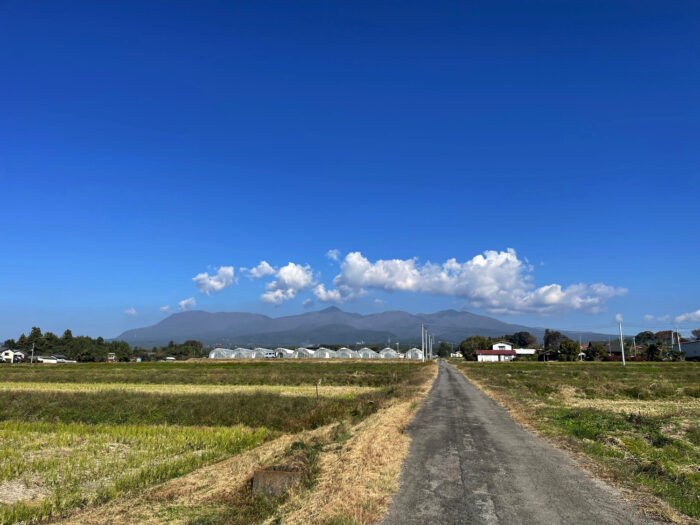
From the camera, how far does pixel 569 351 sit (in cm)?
12619

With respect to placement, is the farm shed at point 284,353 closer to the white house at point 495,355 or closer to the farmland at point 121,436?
the white house at point 495,355

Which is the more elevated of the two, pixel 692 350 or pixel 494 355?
pixel 692 350

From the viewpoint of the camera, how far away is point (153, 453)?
1460 centimetres

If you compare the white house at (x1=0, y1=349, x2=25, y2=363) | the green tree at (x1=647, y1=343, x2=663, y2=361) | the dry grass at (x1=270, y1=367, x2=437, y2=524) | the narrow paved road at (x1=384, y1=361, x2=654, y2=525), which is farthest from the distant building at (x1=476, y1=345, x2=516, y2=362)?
the white house at (x1=0, y1=349, x2=25, y2=363)

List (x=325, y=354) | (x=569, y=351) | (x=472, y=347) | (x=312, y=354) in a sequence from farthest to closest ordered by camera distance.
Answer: (x=312, y=354) → (x=325, y=354) → (x=472, y=347) → (x=569, y=351)

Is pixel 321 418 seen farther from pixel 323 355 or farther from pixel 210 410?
pixel 323 355

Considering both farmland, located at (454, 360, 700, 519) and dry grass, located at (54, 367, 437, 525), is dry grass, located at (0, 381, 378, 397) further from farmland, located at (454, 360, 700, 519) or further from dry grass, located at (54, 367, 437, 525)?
dry grass, located at (54, 367, 437, 525)

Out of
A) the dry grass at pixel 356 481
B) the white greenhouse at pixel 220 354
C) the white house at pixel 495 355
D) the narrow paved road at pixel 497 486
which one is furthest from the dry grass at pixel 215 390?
the white greenhouse at pixel 220 354

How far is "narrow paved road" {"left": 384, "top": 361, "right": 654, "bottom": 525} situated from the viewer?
826cm

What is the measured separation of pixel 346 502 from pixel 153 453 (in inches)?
350

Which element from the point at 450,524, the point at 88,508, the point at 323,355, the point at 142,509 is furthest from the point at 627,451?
the point at 323,355

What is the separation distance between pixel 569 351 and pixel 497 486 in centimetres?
13256

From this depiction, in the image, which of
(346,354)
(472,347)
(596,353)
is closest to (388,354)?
(346,354)

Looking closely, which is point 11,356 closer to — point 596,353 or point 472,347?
point 472,347
